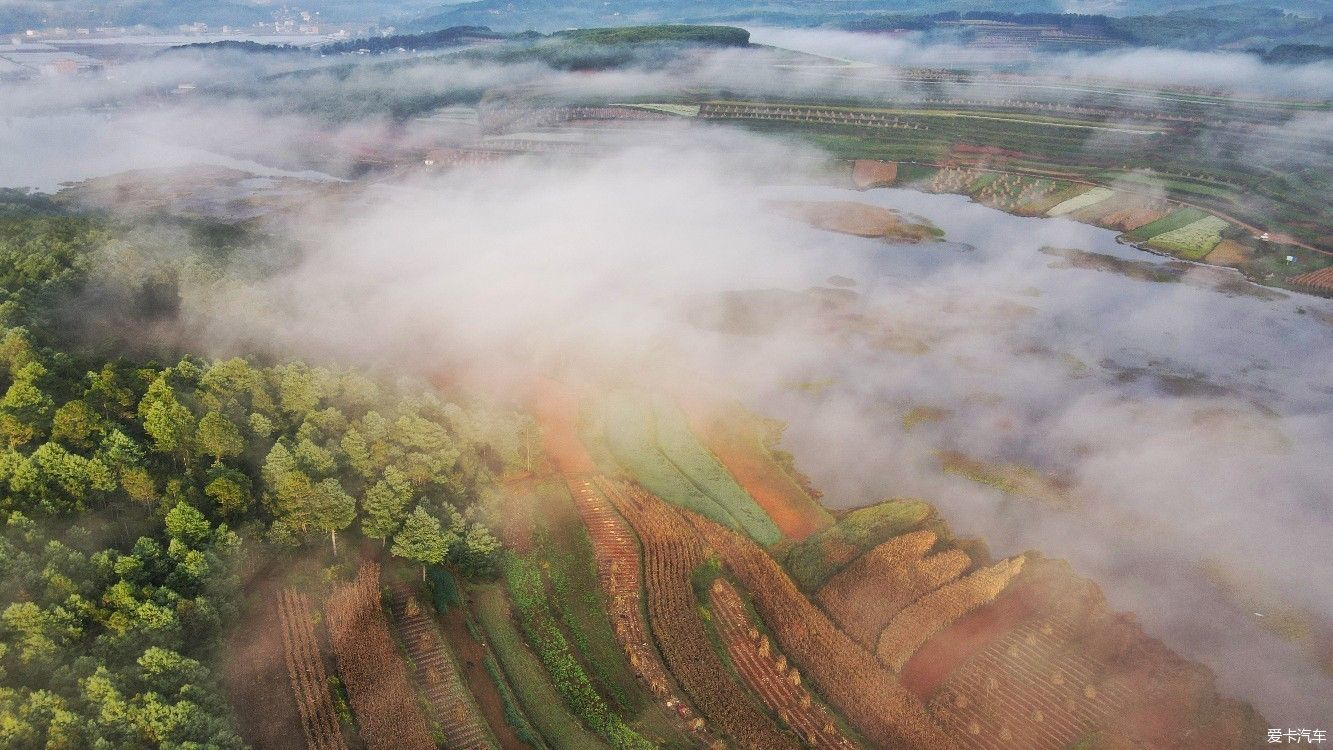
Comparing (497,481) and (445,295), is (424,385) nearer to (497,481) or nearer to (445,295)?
(497,481)

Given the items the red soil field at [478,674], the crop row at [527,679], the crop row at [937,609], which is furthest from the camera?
the crop row at [937,609]

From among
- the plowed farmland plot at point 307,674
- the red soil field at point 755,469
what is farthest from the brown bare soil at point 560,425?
the plowed farmland plot at point 307,674

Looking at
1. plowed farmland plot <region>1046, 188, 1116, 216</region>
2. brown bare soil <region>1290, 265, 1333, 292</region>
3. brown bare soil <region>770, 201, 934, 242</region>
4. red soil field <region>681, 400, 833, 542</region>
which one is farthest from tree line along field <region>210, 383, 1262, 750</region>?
plowed farmland plot <region>1046, 188, 1116, 216</region>

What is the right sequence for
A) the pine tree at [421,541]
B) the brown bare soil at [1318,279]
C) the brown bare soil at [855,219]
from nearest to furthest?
the pine tree at [421,541]
the brown bare soil at [1318,279]
the brown bare soil at [855,219]

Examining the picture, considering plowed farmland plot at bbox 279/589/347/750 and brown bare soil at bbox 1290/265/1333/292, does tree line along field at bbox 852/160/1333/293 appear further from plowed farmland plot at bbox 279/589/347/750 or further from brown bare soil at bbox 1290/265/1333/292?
plowed farmland plot at bbox 279/589/347/750

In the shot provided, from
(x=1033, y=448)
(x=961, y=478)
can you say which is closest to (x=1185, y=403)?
(x=1033, y=448)

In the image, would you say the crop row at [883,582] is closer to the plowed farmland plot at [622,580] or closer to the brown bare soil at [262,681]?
the plowed farmland plot at [622,580]
